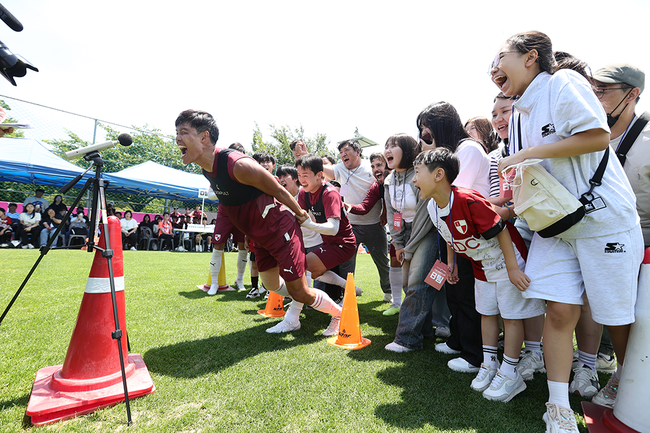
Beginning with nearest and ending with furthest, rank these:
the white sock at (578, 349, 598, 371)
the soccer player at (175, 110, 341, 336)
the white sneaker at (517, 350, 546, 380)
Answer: the white sock at (578, 349, 598, 371)
the white sneaker at (517, 350, 546, 380)
the soccer player at (175, 110, 341, 336)

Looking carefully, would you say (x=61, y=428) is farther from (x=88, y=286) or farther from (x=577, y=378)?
(x=577, y=378)

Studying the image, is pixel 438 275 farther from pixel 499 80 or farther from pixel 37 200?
pixel 37 200

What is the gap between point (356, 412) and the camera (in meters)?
2.03

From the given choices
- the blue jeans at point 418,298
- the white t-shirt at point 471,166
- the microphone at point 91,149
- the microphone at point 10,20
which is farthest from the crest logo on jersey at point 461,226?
the microphone at point 10,20

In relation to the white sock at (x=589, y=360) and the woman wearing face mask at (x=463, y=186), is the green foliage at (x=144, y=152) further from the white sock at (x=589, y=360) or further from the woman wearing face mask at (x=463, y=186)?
the white sock at (x=589, y=360)

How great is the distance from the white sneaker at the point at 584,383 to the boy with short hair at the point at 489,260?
1.30 ft

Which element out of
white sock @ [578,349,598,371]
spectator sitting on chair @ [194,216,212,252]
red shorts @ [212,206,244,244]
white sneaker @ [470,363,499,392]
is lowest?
spectator sitting on chair @ [194,216,212,252]

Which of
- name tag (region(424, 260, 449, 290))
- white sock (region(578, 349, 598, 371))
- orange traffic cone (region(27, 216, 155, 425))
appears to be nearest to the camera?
orange traffic cone (region(27, 216, 155, 425))

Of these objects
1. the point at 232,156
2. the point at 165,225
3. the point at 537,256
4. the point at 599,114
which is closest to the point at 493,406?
the point at 537,256

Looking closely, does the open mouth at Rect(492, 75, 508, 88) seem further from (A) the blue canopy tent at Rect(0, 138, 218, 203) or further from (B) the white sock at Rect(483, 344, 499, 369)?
(A) the blue canopy tent at Rect(0, 138, 218, 203)

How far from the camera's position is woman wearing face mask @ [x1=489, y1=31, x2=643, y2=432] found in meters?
1.70

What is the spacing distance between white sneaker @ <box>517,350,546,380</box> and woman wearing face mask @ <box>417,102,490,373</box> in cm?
29

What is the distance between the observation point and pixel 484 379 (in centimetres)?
241

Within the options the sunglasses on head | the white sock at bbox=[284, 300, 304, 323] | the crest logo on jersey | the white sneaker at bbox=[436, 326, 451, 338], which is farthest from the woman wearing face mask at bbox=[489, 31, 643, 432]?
the white sock at bbox=[284, 300, 304, 323]
